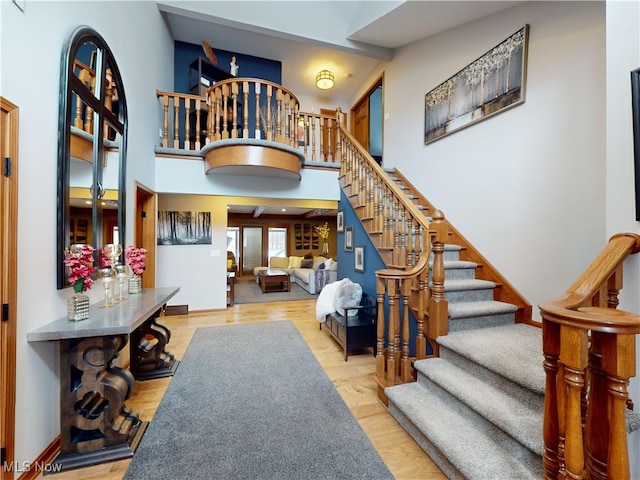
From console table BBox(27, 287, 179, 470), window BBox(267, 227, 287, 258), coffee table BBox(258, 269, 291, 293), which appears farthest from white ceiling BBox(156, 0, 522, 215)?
window BBox(267, 227, 287, 258)

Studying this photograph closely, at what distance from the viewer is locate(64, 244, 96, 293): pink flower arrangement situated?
1688 mm

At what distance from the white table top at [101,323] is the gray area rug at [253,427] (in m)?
0.81

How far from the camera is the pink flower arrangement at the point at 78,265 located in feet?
5.54

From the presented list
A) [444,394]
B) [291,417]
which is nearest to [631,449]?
[444,394]

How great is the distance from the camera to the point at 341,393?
240cm

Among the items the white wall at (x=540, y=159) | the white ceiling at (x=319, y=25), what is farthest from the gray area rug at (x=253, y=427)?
the white ceiling at (x=319, y=25)

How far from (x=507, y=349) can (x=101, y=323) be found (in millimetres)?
2741

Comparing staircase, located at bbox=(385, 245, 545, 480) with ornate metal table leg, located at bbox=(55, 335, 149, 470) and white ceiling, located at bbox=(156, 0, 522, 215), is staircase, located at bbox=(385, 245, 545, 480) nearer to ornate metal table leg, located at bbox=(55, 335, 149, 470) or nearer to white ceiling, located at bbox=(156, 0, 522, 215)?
ornate metal table leg, located at bbox=(55, 335, 149, 470)

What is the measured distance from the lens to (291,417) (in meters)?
2.04

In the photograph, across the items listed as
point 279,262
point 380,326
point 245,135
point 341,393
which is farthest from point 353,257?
point 279,262

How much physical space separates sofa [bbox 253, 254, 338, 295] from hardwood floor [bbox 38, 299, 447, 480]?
191 centimetres

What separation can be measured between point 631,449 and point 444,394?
861mm

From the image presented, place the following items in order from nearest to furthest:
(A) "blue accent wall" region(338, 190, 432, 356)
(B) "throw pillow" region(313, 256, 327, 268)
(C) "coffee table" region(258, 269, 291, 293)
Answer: (A) "blue accent wall" region(338, 190, 432, 356), (C) "coffee table" region(258, 269, 291, 293), (B) "throw pillow" region(313, 256, 327, 268)

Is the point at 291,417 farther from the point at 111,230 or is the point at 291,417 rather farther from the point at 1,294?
the point at 111,230
